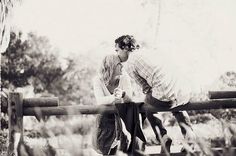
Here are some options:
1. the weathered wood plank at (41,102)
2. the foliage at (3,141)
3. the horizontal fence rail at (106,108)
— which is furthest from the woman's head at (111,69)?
the foliage at (3,141)

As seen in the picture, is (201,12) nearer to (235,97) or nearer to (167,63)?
(167,63)

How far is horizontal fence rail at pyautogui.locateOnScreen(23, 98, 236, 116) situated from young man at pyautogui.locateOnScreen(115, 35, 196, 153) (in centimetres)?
6

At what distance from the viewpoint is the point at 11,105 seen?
361 centimetres

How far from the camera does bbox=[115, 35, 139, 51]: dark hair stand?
13.0ft

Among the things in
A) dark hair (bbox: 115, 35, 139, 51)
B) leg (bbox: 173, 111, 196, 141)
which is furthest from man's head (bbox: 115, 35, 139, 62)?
leg (bbox: 173, 111, 196, 141)

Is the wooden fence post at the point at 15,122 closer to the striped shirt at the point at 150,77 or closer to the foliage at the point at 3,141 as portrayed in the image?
the foliage at the point at 3,141

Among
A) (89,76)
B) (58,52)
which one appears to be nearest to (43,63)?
(58,52)

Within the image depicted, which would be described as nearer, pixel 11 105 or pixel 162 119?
pixel 11 105

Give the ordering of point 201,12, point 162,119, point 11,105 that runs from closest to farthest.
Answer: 1. point 11,105
2. point 162,119
3. point 201,12

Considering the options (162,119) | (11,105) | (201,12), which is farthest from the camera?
(201,12)

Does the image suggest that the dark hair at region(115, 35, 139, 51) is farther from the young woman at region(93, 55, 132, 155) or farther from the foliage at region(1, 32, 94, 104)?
the foliage at region(1, 32, 94, 104)

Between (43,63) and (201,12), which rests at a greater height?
(201,12)

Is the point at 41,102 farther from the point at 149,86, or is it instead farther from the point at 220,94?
the point at 220,94

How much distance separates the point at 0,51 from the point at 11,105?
0.66 metres
